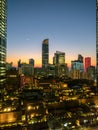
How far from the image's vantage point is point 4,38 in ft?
178

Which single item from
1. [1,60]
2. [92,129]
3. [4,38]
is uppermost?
[4,38]

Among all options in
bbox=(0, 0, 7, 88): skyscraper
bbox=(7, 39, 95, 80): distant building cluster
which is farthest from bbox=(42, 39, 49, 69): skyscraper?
bbox=(0, 0, 7, 88): skyscraper

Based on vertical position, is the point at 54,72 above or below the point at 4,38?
below

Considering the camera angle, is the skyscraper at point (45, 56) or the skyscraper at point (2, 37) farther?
the skyscraper at point (45, 56)

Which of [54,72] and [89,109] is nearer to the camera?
[89,109]

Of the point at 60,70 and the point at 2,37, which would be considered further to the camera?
the point at 60,70

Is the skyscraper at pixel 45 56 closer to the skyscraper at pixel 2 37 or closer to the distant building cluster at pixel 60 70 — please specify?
the distant building cluster at pixel 60 70

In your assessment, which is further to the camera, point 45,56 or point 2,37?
point 45,56

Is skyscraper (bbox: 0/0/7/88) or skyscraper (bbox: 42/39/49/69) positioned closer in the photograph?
skyscraper (bbox: 0/0/7/88)

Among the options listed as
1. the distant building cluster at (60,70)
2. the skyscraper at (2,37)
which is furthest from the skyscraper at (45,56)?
the skyscraper at (2,37)

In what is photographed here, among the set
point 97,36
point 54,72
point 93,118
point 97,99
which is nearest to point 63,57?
point 54,72

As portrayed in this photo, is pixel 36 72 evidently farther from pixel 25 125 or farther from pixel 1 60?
pixel 25 125

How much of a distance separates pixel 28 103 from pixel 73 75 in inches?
3713

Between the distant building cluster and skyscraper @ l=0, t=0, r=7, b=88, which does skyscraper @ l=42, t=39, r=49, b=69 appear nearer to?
the distant building cluster
